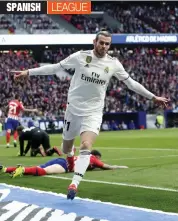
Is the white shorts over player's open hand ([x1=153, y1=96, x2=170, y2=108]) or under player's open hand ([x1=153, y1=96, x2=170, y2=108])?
under

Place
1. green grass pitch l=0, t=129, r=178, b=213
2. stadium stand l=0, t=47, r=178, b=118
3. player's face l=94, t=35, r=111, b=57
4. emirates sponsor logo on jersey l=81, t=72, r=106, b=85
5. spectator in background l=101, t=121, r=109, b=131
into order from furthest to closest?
stadium stand l=0, t=47, r=178, b=118
spectator in background l=101, t=121, r=109, b=131
emirates sponsor logo on jersey l=81, t=72, r=106, b=85
player's face l=94, t=35, r=111, b=57
green grass pitch l=0, t=129, r=178, b=213

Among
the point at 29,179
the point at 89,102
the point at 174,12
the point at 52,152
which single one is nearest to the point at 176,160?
the point at 52,152

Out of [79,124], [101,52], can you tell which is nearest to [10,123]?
[79,124]

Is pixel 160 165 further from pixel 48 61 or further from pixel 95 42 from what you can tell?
pixel 48 61

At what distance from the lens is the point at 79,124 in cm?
1046

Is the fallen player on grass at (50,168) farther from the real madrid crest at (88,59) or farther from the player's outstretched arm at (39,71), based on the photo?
the real madrid crest at (88,59)

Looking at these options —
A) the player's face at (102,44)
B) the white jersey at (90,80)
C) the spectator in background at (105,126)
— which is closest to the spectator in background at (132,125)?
the spectator in background at (105,126)

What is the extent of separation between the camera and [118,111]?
47.9 metres

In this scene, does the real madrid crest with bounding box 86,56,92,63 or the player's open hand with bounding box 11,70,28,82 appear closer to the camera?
the real madrid crest with bounding box 86,56,92,63

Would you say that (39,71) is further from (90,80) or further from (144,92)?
(144,92)

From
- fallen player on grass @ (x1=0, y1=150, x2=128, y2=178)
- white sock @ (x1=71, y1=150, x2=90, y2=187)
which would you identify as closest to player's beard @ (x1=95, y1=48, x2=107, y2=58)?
white sock @ (x1=71, y1=150, x2=90, y2=187)

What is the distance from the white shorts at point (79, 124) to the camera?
10.0 metres

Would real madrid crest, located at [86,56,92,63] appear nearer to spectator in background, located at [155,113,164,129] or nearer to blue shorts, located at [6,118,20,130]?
blue shorts, located at [6,118,20,130]

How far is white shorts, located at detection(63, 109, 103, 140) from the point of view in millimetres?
10023
